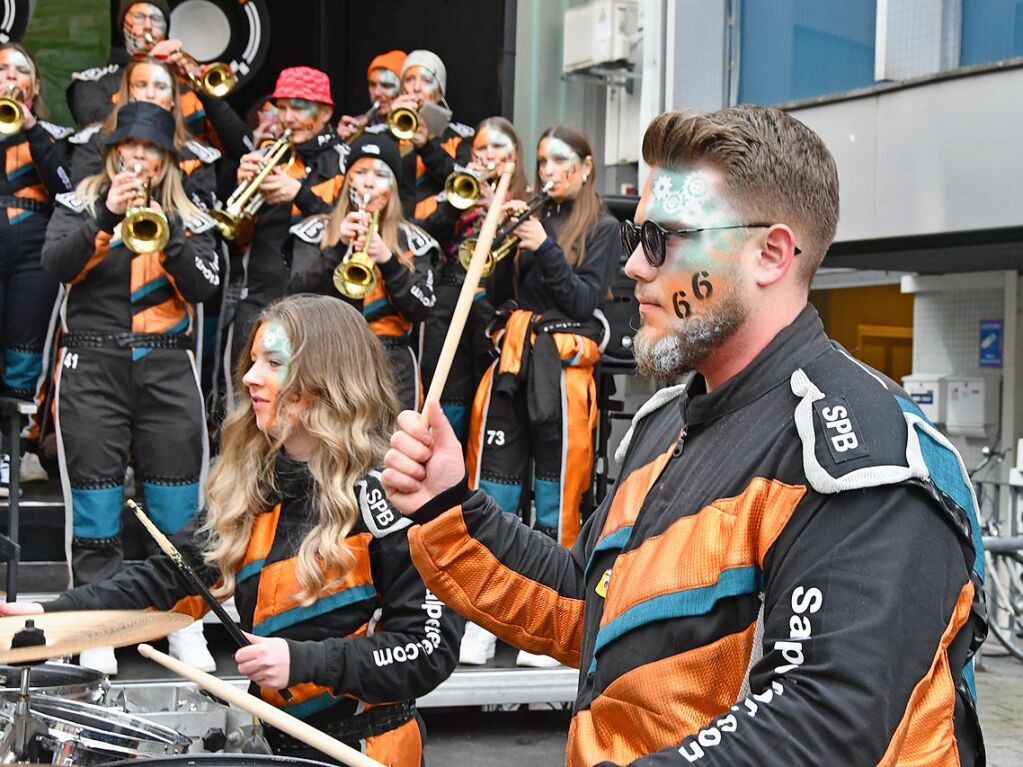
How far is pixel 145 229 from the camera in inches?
208

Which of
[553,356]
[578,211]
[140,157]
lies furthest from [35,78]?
[553,356]

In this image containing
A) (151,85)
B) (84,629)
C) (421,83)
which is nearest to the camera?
(84,629)

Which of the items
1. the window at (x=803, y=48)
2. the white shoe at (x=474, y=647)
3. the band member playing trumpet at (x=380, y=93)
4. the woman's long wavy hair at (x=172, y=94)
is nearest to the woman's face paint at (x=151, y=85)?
the woman's long wavy hair at (x=172, y=94)

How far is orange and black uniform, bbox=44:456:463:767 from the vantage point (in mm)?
2939

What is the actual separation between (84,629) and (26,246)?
3943 mm

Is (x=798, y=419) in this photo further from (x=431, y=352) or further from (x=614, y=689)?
(x=431, y=352)

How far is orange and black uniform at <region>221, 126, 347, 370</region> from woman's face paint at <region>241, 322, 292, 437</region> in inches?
119

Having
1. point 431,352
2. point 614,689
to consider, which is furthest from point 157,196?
point 614,689

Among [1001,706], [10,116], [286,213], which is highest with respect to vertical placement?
[10,116]

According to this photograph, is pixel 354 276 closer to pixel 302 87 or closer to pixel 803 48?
pixel 302 87

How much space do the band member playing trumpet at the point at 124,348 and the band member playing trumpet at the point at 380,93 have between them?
1.80m

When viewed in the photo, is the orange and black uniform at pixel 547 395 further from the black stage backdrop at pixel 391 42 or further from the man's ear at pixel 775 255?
the man's ear at pixel 775 255

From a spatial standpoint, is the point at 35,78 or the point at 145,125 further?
the point at 35,78

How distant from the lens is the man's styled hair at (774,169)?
6.06 feet
